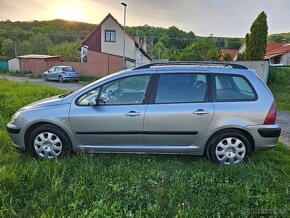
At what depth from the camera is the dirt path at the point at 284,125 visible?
19.2ft

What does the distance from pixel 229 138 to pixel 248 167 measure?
517 millimetres

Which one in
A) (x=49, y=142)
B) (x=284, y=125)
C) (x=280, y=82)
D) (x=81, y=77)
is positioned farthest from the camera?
(x=81, y=77)

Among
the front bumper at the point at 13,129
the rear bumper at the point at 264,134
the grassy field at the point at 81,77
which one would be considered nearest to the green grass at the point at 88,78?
the grassy field at the point at 81,77

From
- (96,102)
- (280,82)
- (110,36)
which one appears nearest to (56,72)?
(110,36)

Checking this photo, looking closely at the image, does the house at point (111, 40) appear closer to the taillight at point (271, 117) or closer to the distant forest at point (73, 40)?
the distant forest at point (73, 40)

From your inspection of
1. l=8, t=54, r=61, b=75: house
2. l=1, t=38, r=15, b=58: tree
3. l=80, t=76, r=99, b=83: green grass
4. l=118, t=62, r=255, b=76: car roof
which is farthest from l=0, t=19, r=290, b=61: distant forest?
l=118, t=62, r=255, b=76: car roof

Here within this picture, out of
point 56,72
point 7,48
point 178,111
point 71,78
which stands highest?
point 7,48

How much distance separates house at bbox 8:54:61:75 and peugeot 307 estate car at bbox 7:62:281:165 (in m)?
26.0

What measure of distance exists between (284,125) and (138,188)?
230 inches

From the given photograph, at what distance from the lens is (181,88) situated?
4086mm

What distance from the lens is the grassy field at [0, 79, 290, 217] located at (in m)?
2.82

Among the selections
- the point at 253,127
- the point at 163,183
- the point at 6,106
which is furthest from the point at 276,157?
the point at 6,106

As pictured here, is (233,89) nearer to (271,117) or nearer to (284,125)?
(271,117)

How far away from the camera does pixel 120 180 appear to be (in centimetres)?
341
